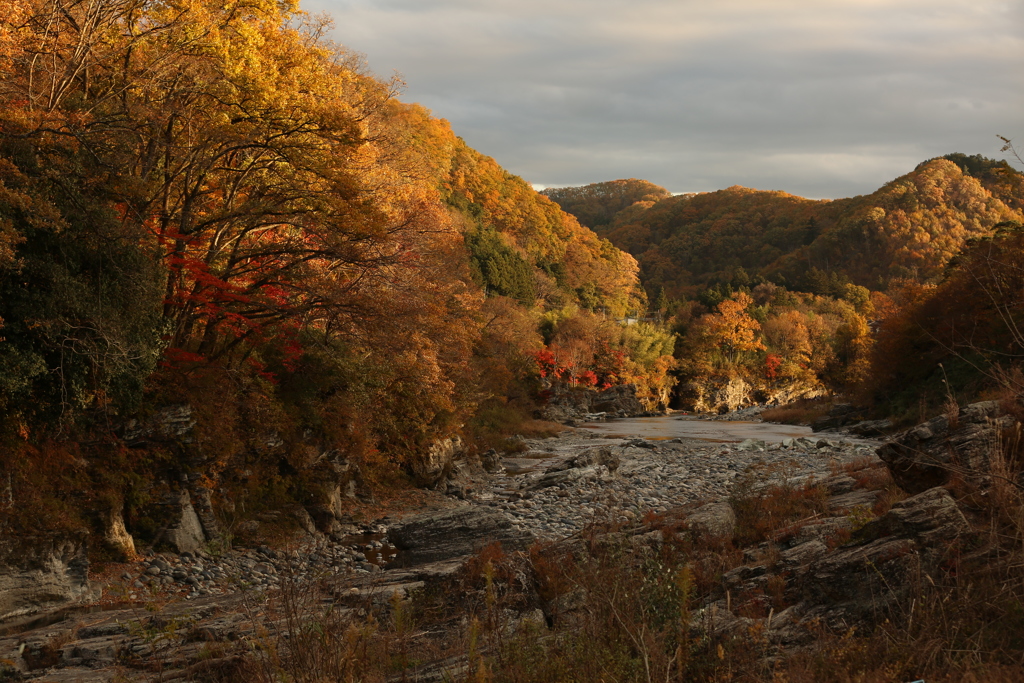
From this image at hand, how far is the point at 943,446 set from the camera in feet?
27.3

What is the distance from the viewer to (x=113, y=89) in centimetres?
1407

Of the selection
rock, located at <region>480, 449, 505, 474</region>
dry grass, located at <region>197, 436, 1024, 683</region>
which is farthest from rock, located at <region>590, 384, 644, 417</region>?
dry grass, located at <region>197, 436, 1024, 683</region>

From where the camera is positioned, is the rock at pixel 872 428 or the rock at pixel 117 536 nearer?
the rock at pixel 117 536

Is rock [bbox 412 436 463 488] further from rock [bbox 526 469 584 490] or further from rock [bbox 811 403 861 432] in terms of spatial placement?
rock [bbox 811 403 861 432]

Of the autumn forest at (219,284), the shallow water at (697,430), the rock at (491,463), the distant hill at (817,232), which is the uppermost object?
the distant hill at (817,232)

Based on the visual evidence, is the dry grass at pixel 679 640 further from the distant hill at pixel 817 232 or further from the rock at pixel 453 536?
the distant hill at pixel 817 232

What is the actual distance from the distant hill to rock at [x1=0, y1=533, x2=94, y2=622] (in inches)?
2717

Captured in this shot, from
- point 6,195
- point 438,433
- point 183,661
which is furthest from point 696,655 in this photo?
point 438,433

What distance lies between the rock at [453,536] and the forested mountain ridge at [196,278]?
4.41 m

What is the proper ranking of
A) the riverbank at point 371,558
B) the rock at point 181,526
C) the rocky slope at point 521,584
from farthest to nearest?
the rock at point 181,526 → the riverbank at point 371,558 → the rocky slope at point 521,584

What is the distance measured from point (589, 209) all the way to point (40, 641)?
12370 cm

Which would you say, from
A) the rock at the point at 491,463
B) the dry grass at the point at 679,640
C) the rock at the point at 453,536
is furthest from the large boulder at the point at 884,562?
the rock at the point at 491,463

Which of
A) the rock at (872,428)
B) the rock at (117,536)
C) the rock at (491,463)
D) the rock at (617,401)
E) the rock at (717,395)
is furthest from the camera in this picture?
the rock at (717,395)

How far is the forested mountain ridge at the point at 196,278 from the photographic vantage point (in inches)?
420
